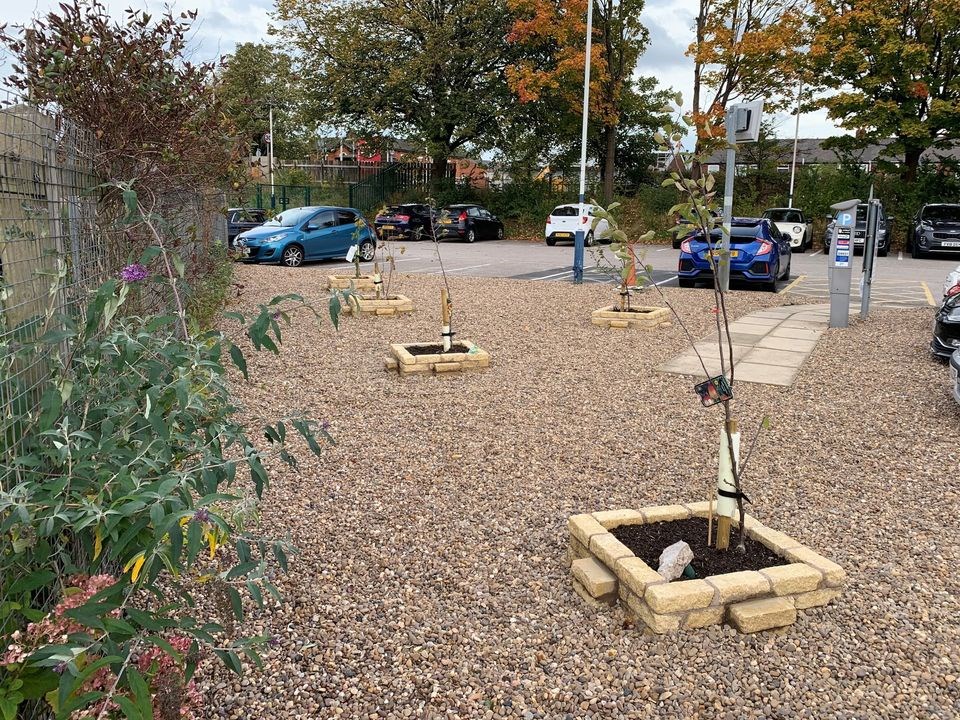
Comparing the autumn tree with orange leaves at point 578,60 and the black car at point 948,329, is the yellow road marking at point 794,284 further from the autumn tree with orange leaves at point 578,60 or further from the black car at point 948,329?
the autumn tree with orange leaves at point 578,60

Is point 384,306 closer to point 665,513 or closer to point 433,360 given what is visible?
point 433,360

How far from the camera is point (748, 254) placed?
46.7 ft

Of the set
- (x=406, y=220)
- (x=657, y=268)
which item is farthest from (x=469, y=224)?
(x=657, y=268)

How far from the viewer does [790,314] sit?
38.5 feet

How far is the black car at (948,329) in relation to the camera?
7711mm

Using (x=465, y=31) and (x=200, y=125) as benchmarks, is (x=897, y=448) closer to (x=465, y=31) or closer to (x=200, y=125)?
(x=200, y=125)

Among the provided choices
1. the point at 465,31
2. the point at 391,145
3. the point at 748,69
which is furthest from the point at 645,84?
the point at 391,145

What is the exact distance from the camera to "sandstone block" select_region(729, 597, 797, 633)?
3080 mm

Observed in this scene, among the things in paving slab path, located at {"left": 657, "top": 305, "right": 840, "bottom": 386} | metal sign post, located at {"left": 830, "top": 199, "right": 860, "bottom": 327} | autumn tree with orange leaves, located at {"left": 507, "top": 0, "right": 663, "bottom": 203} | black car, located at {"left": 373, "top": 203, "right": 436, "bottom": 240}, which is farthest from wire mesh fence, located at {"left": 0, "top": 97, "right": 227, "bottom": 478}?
autumn tree with orange leaves, located at {"left": 507, "top": 0, "right": 663, "bottom": 203}

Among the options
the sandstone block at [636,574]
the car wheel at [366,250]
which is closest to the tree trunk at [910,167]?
the car wheel at [366,250]

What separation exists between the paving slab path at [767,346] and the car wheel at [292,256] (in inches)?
431

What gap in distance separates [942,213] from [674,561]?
24661mm

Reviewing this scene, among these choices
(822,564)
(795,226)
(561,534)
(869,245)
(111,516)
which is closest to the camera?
(111,516)

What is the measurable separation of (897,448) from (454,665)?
3.98 metres
